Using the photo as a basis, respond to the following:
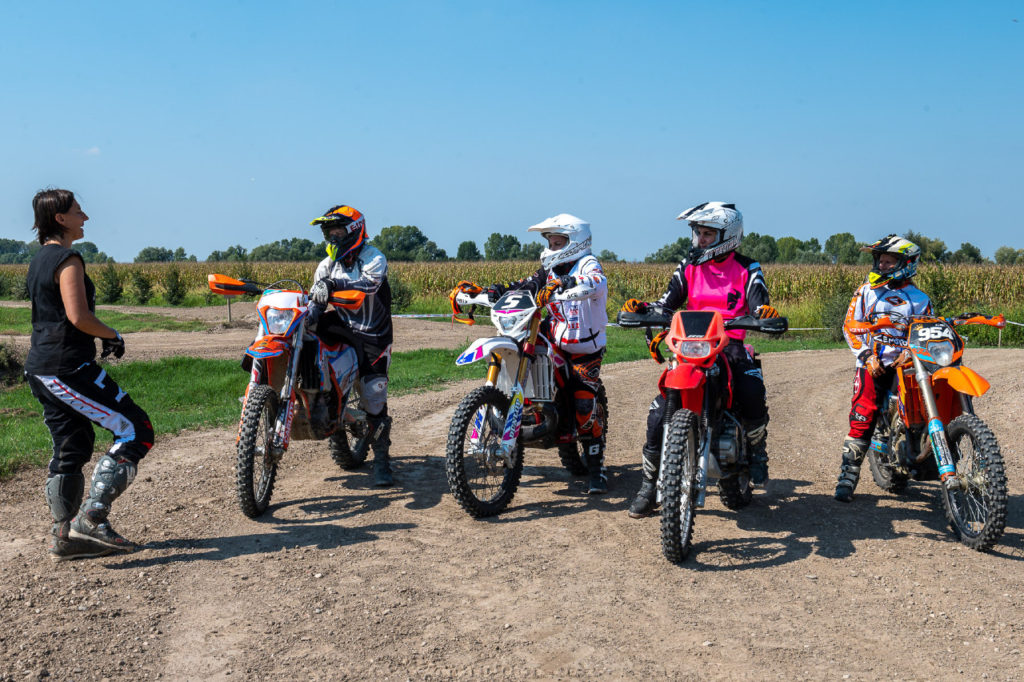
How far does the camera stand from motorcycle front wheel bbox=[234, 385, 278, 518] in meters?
5.86

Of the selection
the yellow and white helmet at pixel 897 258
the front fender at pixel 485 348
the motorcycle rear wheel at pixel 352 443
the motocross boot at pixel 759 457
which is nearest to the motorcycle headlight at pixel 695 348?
the motocross boot at pixel 759 457

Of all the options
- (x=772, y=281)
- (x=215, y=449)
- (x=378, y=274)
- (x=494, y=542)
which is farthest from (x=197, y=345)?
(x=772, y=281)

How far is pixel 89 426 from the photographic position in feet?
17.7

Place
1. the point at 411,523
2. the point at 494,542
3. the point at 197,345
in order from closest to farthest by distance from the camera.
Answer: the point at 494,542 → the point at 411,523 → the point at 197,345

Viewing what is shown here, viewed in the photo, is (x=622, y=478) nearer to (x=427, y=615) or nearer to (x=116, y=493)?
(x=427, y=615)

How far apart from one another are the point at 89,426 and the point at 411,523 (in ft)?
7.02

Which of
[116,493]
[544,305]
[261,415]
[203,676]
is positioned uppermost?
[544,305]

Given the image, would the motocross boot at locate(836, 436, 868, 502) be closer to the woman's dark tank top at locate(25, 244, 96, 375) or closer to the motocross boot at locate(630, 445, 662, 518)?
the motocross boot at locate(630, 445, 662, 518)

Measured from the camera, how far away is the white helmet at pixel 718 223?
5.95 metres

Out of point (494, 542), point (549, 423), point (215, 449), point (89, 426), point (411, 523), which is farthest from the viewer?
point (215, 449)

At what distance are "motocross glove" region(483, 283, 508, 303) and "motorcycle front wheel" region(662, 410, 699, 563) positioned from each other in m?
1.95

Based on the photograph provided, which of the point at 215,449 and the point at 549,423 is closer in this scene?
the point at 549,423

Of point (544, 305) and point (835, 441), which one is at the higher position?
point (544, 305)

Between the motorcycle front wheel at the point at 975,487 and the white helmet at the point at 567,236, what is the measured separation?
2.83 meters
